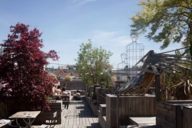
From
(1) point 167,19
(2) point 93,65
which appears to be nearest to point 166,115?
(1) point 167,19

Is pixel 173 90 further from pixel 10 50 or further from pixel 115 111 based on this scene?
pixel 10 50

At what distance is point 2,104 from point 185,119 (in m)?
9.71

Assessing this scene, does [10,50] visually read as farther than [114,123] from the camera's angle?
Yes

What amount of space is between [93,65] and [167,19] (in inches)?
793

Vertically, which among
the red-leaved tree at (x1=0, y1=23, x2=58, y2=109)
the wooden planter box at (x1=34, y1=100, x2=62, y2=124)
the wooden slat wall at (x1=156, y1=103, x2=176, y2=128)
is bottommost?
the wooden planter box at (x1=34, y1=100, x2=62, y2=124)

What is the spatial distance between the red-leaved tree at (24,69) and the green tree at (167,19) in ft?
31.8

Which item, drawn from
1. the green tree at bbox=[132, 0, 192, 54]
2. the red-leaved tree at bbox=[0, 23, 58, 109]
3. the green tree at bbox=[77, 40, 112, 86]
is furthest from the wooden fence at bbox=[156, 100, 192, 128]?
the green tree at bbox=[77, 40, 112, 86]

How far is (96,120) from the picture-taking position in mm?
19766

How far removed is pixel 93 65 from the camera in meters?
43.7

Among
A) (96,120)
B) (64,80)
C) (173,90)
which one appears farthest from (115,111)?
(64,80)

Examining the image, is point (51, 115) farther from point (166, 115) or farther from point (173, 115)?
point (173, 115)

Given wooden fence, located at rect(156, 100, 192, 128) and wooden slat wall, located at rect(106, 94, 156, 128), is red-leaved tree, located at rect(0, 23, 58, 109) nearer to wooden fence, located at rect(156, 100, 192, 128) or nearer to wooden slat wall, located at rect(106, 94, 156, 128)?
wooden slat wall, located at rect(106, 94, 156, 128)

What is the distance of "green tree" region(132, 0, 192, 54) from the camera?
23.2 meters

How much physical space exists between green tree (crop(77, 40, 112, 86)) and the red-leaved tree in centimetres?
2526
